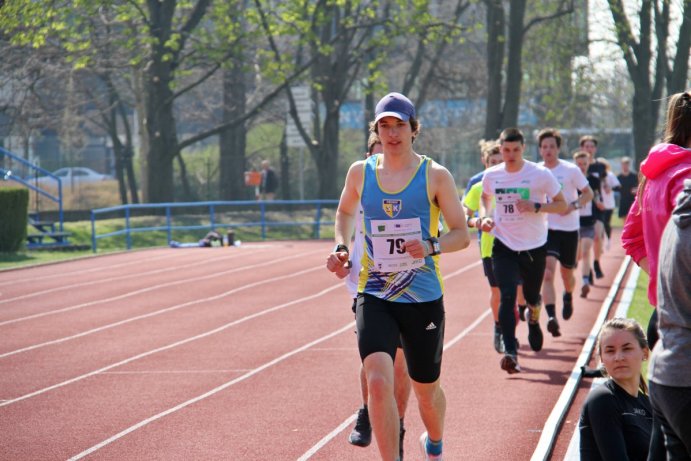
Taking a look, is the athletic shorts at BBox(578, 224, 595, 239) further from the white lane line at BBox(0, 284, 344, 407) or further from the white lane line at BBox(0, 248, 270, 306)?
the white lane line at BBox(0, 248, 270, 306)

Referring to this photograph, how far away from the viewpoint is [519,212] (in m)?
10.2

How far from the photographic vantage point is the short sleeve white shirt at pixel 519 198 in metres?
10.1

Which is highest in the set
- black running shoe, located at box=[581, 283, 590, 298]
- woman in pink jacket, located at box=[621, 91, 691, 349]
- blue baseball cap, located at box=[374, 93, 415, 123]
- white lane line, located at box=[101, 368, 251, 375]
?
blue baseball cap, located at box=[374, 93, 415, 123]

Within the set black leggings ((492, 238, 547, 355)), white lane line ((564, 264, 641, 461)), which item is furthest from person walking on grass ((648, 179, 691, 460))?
black leggings ((492, 238, 547, 355))

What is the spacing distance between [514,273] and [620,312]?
324 cm

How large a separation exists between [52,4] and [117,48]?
6512mm

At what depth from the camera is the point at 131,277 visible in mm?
20234

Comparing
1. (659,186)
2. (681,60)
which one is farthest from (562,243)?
(681,60)

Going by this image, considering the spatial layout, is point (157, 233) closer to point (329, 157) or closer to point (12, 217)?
point (12, 217)

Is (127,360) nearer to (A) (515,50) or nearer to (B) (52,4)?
(B) (52,4)

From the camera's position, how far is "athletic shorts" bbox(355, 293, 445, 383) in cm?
589

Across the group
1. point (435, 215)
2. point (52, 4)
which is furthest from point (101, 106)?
point (435, 215)

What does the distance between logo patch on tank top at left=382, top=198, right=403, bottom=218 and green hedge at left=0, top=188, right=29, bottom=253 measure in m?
19.4

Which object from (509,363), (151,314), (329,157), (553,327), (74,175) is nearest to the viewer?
(509,363)
